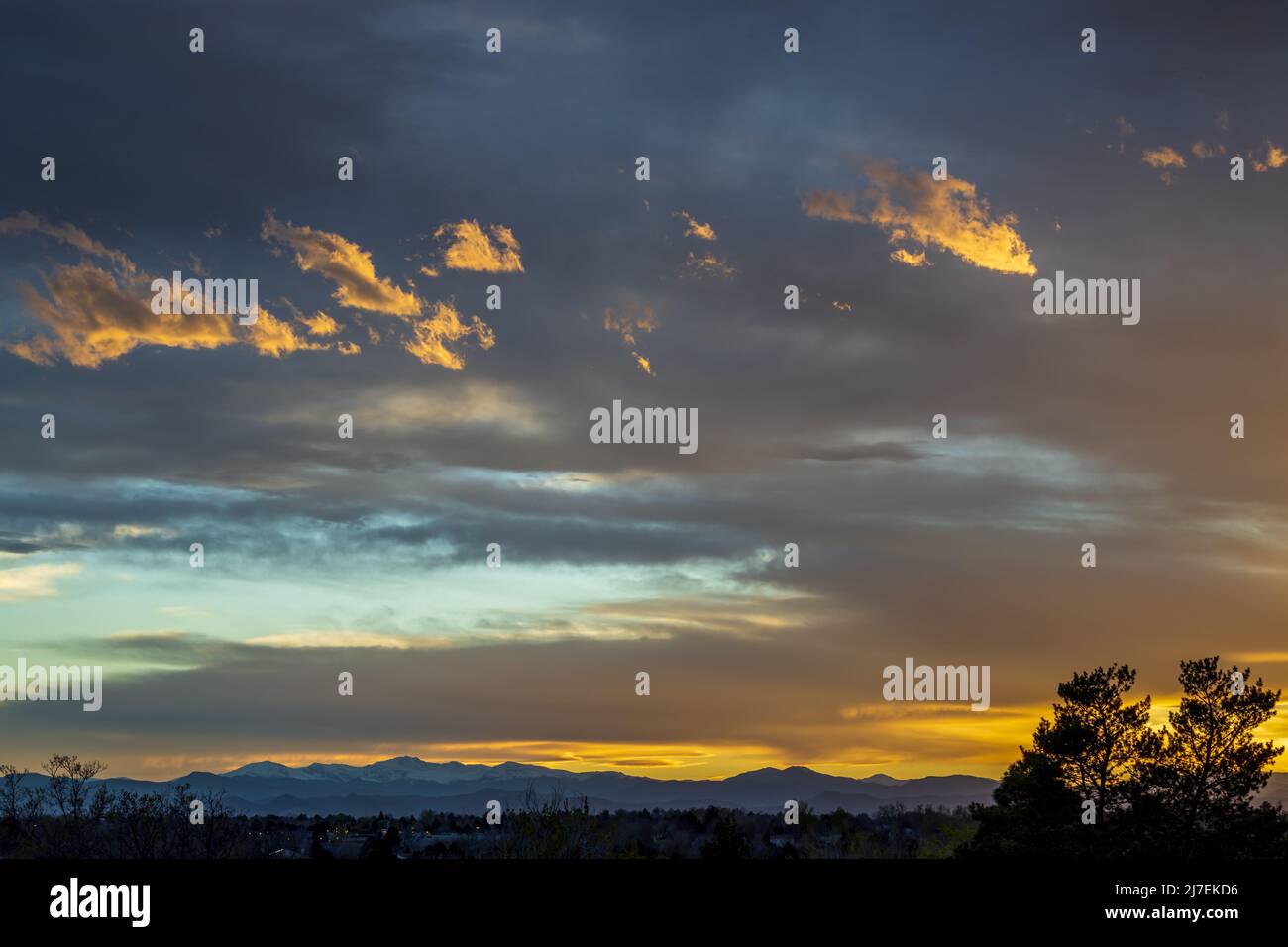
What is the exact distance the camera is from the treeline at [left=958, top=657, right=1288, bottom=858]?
6016cm

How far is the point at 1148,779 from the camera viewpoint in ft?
207

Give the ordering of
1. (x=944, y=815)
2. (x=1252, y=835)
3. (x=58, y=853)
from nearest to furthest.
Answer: (x=1252, y=835) → (x=58, y=853) → (x=944, y=815)

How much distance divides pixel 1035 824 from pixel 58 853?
58.4m

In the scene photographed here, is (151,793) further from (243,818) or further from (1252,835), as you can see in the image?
(1252,835)

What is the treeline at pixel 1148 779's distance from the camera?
6016 centimetres
